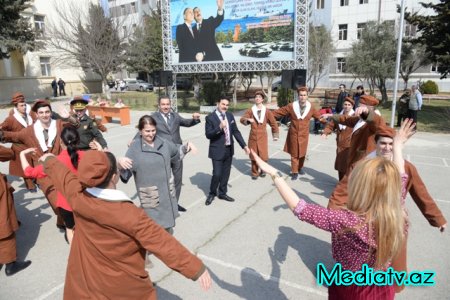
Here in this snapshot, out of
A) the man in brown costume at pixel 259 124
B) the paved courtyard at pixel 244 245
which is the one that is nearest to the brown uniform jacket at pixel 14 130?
the paved courtyard at pixel 244 245

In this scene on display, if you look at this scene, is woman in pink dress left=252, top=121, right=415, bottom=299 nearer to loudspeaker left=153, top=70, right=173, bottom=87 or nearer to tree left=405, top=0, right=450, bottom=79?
loudspeaker left=153, top=70, right=173, bottom=87

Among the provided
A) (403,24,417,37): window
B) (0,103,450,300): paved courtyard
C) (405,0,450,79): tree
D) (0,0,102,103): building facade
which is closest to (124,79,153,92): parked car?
(0,0,102,103): building facade

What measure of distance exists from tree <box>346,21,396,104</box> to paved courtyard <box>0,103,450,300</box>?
637 inches

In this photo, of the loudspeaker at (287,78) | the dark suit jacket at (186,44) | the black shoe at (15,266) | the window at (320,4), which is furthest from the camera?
the window at (320,4)

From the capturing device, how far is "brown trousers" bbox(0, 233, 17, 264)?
3.78 meters

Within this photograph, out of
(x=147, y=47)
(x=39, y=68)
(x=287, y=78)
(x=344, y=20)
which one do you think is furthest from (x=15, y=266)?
(x=344, y=20)

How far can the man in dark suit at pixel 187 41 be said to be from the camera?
55.9 ft

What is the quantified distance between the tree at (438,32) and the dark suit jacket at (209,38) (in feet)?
30.3

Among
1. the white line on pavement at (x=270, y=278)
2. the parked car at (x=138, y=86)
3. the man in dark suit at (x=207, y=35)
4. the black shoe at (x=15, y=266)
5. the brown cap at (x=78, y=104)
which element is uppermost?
the man in dark suit at (x=207, y=35)

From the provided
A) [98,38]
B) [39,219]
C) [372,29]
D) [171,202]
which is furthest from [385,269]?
[98,38]

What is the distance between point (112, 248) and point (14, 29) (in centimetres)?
2742

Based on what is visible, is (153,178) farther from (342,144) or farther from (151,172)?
(342,144)

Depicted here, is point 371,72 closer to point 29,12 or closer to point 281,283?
point 281,283

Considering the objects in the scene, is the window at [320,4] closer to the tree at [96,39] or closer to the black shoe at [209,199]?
the tree at [96,39]
